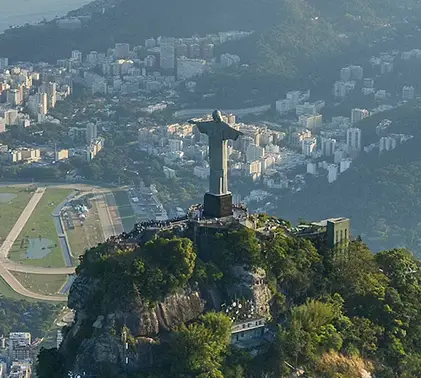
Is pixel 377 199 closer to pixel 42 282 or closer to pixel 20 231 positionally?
pixel 20 231

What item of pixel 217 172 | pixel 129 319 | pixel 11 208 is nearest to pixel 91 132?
pixel 11 208

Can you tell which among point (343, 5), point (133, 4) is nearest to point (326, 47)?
point (343, 5)

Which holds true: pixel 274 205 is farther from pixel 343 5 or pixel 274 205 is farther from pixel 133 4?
pixel 133 4

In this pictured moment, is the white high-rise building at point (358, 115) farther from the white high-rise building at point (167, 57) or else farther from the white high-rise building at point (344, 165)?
the white high-rise building at point (167, 57)

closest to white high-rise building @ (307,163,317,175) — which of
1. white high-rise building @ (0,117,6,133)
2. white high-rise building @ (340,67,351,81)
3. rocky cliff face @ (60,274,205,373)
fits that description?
white high-rise building @ (0,117,6,133)

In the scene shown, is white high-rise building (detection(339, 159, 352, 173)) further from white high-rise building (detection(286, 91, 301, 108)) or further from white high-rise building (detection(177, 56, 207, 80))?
white high-rise building (detection(177, 56, 207, 80))

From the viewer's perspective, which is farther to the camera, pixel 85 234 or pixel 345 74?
pixel 345 74

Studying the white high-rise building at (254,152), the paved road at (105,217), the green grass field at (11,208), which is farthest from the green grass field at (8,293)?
the white high-rise building at (254,152)
